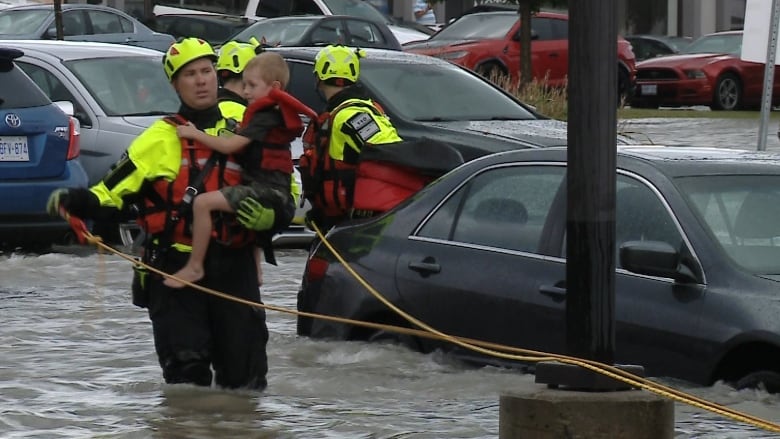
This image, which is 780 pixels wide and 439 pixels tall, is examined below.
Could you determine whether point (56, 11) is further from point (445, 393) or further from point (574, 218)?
point (574, 218)

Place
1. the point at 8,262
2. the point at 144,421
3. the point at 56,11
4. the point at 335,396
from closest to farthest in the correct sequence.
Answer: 1. the point at 144,421
2. the point at 335,396
3. the point at 8,262
4. the point at 56,11

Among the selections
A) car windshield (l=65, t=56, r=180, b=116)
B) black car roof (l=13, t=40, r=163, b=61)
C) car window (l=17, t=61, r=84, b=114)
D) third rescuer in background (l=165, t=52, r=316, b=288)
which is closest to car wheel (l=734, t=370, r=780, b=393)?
third rescuer in background (l=165, t=52, r=316, b=288)

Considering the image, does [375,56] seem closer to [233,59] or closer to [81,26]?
[233,59]

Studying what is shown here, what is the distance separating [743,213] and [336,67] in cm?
291

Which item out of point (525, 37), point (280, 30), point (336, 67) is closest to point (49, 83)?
point (336, 67)

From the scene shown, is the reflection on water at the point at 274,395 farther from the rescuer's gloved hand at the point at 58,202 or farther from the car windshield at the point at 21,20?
the car windshield at the point at 21,20

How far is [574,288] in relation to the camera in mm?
6211

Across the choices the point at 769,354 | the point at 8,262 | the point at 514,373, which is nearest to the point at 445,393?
the point at 514,373

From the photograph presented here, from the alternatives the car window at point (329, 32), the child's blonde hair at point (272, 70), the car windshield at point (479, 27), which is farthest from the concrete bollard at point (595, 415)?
the car windshield at point (479, 27)

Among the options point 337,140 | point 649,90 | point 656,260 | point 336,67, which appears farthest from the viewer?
point 649,90

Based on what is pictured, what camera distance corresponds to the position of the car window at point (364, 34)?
28.1 metres

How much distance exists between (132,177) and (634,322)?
80.9 inches

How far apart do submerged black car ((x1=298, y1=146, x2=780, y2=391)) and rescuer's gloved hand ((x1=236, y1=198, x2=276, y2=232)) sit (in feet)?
4.41

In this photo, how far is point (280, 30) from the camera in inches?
1049
